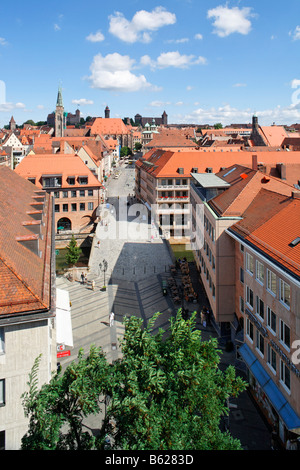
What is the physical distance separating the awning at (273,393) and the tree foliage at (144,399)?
6.30 metres

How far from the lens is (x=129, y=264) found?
43969mm

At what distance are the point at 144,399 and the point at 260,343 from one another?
12.4m

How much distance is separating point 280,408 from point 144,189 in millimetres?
58516

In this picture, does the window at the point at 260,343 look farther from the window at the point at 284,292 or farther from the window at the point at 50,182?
the window at the point at 50,182

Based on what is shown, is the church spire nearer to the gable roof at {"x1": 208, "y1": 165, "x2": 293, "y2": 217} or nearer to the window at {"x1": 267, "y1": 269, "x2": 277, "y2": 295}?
the gable roof at {"x1": 208, "y1": 165, "x2": 293, "y2": 217}

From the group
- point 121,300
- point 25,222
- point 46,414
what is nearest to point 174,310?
point 121,300

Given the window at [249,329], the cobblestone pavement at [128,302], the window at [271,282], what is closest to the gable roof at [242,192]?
the window at [249,329]

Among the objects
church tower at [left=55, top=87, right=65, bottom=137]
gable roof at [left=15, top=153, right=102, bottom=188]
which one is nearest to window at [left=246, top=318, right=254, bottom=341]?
gable roof at [left=15, top=153, right=102, bottom=188]

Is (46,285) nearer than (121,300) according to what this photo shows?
Yes

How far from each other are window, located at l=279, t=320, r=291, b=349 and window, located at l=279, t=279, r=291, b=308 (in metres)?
1.04

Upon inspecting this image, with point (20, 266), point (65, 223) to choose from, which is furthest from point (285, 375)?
point (65, 223)

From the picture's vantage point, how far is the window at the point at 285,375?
1689cm

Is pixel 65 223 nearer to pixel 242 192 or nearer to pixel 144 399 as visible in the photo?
pixel 242 192
